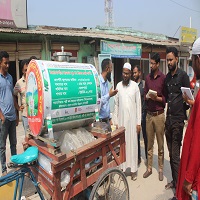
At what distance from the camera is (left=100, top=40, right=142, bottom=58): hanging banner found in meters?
9.55

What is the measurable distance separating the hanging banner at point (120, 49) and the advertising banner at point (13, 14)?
306 centimetres

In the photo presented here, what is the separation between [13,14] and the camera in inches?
323

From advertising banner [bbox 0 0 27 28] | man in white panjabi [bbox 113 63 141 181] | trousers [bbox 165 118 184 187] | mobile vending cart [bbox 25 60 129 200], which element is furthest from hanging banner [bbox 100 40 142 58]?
mobile vending cart [bbox 25 60 129 200]

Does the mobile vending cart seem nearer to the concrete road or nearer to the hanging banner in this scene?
the concrete road

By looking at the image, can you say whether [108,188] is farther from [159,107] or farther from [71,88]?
[159,107]

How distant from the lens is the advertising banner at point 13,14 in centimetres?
798

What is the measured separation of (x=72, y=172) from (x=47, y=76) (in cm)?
88

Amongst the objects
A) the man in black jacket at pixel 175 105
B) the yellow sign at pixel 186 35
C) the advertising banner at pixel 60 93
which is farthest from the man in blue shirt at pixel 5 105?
the yellow sign at pixel 186 35

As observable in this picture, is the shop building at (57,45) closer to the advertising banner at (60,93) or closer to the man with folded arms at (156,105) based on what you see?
the man with folded arms at (156,105)

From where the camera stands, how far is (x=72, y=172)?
6.86 feet

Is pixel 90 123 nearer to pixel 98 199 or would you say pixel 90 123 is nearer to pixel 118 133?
pixel 118 133

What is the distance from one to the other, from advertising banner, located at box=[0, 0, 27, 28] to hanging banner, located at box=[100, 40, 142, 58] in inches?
120

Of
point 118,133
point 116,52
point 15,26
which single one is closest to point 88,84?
point 118,133

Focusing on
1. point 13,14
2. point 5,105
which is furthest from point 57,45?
point 5,105
